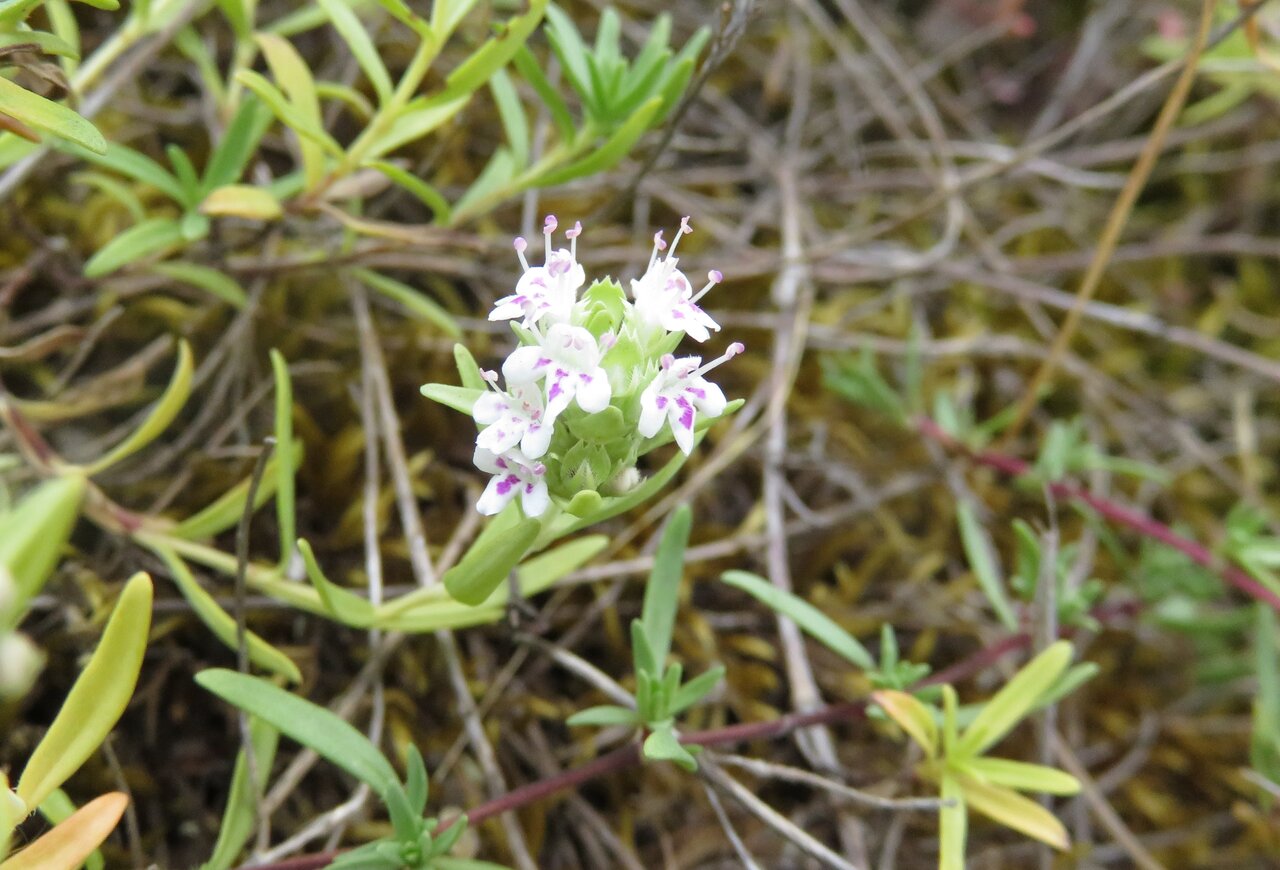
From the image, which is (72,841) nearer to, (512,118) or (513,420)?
(513,420)

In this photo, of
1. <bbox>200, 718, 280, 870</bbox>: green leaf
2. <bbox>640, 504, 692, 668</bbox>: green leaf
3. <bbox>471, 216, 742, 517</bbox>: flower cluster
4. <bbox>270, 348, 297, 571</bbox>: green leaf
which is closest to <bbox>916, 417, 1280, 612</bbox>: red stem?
<bbox>640, 504, 692, 668</bbox>: green leaf

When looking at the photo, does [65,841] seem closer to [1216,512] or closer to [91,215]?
[91,215]

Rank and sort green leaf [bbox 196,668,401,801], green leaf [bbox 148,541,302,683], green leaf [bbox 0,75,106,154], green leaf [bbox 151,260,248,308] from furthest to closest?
green leaf [bbox 151,260,248,308], green leaf [bbox 148,541,302,683], green leaf [bbox 196,668,401,801], green leaf [bbox 0,75,106,154]

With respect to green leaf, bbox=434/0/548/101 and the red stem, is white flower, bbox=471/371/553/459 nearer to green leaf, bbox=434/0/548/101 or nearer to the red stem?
green leaf, bbox=434/0/548/101

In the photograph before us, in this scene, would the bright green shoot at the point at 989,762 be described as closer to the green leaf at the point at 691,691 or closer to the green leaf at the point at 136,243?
the green leaf at the point at 691,691

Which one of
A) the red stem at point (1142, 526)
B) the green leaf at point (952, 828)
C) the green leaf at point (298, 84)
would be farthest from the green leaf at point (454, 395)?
the red stem at point (1142, 526)

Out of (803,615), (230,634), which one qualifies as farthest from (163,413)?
(803,615)
